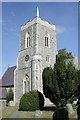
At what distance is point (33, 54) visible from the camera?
41.8 metres

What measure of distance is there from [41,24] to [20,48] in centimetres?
584

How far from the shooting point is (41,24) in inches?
1716

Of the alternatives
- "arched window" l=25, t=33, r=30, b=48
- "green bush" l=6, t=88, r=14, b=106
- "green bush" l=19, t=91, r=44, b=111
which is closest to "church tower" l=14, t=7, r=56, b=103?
"arched window" l=25, t=33, r=30, b=48

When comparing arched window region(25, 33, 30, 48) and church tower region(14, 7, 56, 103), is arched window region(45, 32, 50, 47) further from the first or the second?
arched window region(25, 33, 30, 48)

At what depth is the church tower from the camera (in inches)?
1592

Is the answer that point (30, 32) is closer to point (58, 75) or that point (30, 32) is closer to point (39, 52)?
point (39, 52)

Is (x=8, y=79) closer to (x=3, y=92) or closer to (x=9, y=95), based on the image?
(x=3, y=92)

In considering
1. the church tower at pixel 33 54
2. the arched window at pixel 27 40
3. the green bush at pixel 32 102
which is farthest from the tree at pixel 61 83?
the arched window at pixel 27 40

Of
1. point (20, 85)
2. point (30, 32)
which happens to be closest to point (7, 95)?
point (20, 85)

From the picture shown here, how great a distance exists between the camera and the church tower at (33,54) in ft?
133

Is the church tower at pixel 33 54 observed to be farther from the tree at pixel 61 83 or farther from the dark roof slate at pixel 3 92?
the tree at pixel 61 83

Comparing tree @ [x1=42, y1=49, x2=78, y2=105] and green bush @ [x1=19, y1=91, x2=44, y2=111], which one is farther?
green bush @ [x1=19, y1=91, x2=44, y2=111]

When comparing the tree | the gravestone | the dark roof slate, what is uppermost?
the tree

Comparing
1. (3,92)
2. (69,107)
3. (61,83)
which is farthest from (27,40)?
(69,107)
